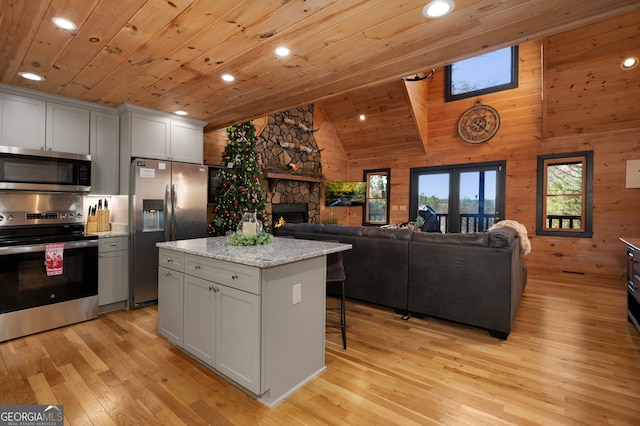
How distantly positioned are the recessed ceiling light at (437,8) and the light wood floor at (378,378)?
245cm

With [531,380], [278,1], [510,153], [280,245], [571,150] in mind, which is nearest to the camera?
[278,1]

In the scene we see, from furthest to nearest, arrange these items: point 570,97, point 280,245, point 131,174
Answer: point 570,97
point 131,174
point 280,245

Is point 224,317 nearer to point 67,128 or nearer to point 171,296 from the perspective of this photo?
point 171,296

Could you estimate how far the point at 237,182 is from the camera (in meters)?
4.91

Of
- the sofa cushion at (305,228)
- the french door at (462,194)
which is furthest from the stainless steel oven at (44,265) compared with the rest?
the french door at (462,194)

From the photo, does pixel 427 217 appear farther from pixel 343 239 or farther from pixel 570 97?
pixel 570 97

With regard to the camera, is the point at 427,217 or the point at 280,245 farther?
the point at 427,217

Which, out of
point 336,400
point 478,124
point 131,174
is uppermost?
point 478,124

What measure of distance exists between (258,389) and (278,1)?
7.66 feet

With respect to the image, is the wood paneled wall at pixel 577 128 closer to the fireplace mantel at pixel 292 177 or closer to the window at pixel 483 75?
the window at pixel 483 75

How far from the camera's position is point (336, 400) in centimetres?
204

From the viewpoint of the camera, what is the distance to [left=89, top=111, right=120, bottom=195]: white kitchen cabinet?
3689 millimetres

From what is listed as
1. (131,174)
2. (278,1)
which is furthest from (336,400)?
(131,174)

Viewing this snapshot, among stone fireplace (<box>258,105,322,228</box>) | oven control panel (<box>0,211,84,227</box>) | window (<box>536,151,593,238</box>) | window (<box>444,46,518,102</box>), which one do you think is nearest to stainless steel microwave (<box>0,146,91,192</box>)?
oven control panel (<box>0,211,84,227</box>)
